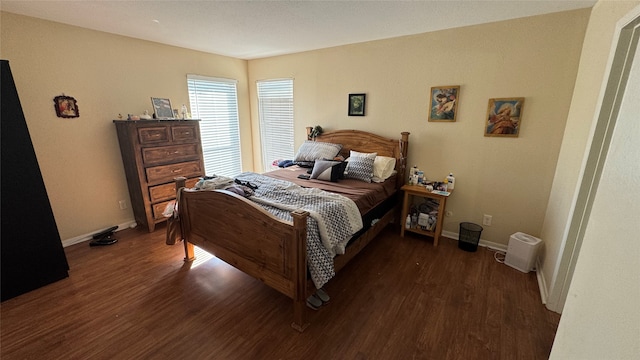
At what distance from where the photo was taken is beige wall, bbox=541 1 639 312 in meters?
1.75

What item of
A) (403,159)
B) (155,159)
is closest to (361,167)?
(403,159)

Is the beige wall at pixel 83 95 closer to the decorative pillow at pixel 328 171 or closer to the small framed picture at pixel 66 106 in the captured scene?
the small framed picture at pixel 66 106

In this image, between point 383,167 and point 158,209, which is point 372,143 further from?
point 158,209

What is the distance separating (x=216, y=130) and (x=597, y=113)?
14.8ft

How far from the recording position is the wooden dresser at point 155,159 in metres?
3.01

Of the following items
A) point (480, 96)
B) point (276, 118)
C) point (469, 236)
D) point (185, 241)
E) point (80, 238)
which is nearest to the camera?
point (185, 241)

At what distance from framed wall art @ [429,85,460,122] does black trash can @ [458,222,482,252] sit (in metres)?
1.22

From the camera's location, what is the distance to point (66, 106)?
109 inches

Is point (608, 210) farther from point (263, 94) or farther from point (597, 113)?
point (263, 94)

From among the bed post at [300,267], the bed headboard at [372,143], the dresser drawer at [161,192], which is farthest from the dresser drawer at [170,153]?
the bed post at [300,267]

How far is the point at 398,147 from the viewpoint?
10.8 feet

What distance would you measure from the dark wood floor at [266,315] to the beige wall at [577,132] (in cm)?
33

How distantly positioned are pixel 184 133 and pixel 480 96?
3575 millimetres

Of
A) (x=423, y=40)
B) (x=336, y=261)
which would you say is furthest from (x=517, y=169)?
(x=336, y=261)
